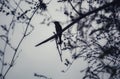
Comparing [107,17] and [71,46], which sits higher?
[107,17]

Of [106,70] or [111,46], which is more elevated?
[111,46]

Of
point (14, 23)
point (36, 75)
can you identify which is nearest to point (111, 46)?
point (36, 75)

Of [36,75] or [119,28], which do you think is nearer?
[119,28]

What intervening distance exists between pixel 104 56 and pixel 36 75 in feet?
4.23

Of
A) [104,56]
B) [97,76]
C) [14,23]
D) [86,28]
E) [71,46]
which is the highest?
[14,23]

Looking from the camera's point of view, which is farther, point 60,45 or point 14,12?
point 14,12

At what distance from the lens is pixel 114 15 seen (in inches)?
148

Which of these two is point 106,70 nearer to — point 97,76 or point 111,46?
point 97,76

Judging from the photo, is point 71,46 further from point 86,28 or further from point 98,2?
point 98,2

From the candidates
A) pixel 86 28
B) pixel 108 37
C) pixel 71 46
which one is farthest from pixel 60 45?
pixel 108 37

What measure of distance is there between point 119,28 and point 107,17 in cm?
28

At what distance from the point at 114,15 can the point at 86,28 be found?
1.77ft

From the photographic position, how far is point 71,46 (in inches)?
157

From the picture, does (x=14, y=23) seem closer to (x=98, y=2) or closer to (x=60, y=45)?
(x=60, y=45)
